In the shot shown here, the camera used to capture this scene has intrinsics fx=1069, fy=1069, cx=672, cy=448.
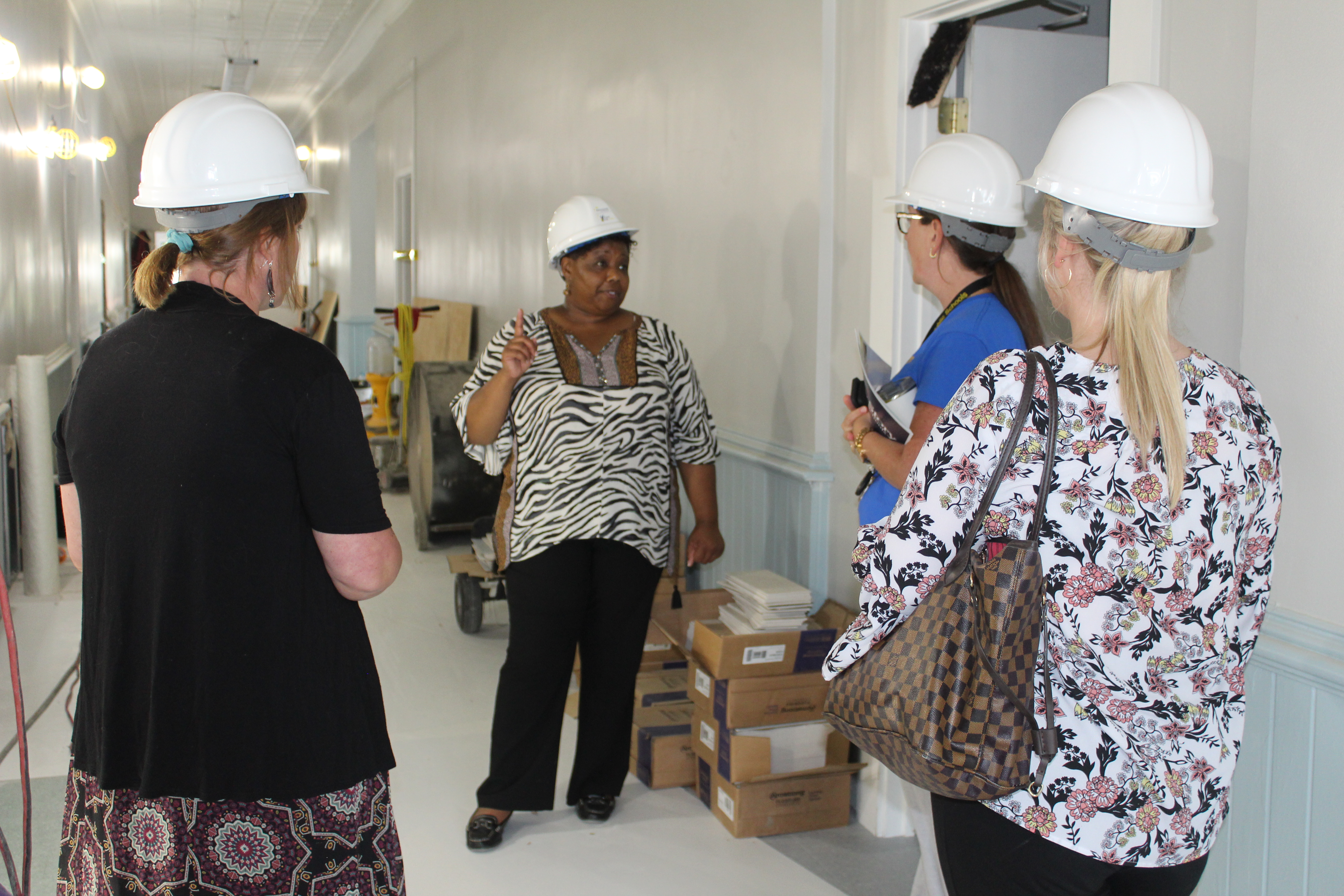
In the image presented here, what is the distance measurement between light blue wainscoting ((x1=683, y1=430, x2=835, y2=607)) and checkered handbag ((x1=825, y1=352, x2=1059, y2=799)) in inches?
86.0

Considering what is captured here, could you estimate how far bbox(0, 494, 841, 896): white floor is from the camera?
2916mm

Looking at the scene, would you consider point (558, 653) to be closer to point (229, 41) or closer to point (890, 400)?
point (890, 400)

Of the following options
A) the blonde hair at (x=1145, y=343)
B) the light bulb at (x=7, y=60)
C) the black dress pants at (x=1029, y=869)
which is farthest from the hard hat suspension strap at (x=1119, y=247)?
the light bulb at (x=7, y=60)

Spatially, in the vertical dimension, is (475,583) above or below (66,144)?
below

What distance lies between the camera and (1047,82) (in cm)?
310

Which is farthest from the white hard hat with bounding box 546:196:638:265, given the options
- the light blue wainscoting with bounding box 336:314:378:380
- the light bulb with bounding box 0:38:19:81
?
the light blue wainscoting with bounding box 336:314:378:380

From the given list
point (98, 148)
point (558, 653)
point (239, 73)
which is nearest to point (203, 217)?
point (558, 653)

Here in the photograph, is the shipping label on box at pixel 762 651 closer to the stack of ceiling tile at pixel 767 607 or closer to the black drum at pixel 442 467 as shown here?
the stack of ceiling tile at pixel 767 607

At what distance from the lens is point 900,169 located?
2998mm

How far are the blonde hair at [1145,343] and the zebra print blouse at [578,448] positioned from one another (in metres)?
1.84

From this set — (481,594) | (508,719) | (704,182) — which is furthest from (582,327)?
(481,594)

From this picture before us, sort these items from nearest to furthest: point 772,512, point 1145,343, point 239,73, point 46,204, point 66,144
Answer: point 1145,343 → point 772,512 → point 46,204 → point 66,144 → point 239,73

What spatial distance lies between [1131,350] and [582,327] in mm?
2025

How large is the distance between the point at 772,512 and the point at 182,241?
2.65 meters
